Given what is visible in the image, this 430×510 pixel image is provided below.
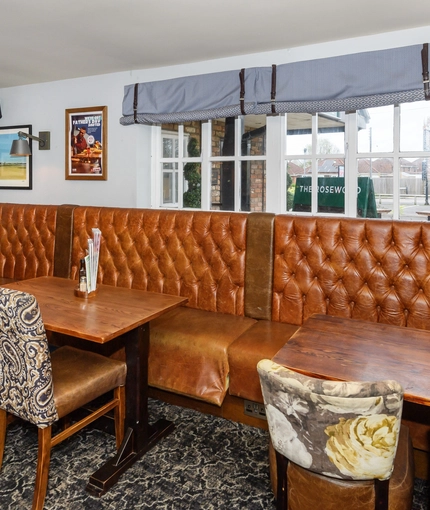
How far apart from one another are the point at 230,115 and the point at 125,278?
1548 mm

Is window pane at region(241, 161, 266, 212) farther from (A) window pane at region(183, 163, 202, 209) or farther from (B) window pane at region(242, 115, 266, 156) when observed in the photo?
(A) window pane at region(183, 163, 202, 209)

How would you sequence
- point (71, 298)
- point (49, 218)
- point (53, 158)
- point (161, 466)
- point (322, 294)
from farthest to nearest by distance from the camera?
point (53, 158)
point (49, 218)
point (322, 294)
point (71, 298)
point (161, 466)

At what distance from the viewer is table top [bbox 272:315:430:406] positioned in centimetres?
152

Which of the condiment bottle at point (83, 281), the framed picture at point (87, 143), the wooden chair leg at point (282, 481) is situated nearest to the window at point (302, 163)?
the framed picture at point (87, 143)

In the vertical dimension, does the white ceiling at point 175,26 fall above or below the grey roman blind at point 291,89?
above

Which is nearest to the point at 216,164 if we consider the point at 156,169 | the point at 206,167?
the point at 206,167

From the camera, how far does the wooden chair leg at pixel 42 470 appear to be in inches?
72.8

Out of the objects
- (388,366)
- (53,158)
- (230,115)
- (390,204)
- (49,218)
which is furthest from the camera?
(53,158)

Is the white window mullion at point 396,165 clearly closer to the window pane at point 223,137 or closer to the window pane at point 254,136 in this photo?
the window pane at point 254,136

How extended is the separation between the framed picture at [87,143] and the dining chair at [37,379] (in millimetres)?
2578

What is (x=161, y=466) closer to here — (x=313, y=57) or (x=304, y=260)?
(x=304, y=260)

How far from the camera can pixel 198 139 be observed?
4012mm

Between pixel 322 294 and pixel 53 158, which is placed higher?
pixel 53 158

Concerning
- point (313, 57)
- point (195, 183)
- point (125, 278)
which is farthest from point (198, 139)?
point (125, 278)
